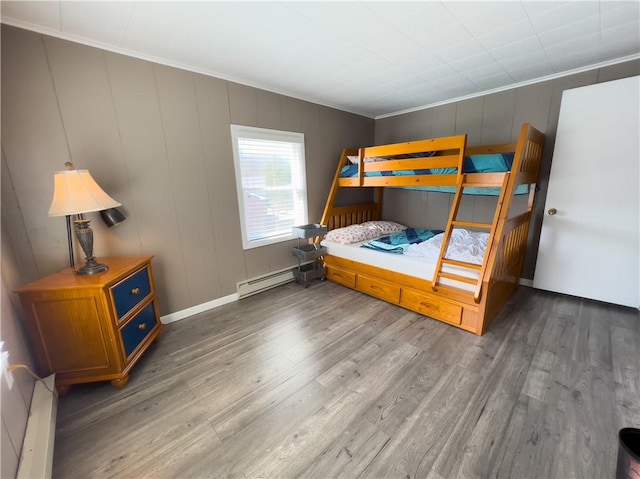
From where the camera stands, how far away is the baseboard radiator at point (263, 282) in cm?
298

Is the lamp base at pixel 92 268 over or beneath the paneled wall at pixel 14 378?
over

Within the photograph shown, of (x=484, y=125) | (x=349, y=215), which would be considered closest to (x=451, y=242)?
(x=349, y=215)

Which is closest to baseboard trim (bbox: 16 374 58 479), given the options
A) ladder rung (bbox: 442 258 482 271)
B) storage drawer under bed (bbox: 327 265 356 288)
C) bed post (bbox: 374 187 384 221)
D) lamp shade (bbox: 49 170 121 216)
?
lamp shade (bbox: 49 170 121 216)

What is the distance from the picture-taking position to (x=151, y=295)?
210 cm

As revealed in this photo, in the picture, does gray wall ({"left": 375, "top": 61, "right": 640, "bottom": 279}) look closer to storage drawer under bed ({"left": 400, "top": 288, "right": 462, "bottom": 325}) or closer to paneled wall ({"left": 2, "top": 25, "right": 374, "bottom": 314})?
storage drawer under bed ({"left": 400, "top": 288, "right": 462, "bottom": 325})

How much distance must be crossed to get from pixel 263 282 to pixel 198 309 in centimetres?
77

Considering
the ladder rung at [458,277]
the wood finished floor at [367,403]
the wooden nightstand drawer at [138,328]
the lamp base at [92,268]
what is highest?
the lamp base at [92,268]

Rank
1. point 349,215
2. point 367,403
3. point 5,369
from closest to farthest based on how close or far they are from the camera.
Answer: point 5,369, point 367,403, point 349,215

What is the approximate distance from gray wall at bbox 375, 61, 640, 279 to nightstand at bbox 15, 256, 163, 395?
3.65 m

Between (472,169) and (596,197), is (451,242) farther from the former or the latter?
(596,197)

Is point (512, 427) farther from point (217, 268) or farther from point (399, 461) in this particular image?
point (217, 268)

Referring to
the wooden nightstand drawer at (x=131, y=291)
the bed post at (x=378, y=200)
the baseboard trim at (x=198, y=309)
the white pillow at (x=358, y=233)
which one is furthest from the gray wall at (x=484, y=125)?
the wooden nightstand drawer at (x=131, y=291)

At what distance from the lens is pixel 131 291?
6.06 feet

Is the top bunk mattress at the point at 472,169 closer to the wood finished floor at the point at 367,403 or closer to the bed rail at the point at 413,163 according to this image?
the bed rail at the point at 413,163
